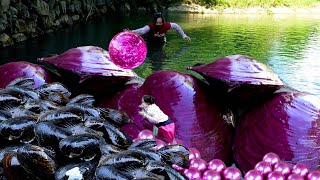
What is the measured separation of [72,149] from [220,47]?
554cm

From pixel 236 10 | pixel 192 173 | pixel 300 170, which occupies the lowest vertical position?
pixel 236 10

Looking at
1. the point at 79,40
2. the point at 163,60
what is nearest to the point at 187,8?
the point at 79,40

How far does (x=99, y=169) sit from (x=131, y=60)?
727mm

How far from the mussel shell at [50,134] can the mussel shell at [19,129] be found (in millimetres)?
29

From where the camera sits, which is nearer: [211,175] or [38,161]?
[38,161]

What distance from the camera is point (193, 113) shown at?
122 centimetres

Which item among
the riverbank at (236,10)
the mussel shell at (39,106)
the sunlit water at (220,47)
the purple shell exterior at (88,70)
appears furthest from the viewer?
the riverbank at (236,10)

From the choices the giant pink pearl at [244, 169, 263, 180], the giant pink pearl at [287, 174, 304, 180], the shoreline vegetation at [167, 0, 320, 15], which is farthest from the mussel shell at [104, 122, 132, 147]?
the shoreline vegetation at [167, 0, 320, 15]

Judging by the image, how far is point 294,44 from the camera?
21.6ft

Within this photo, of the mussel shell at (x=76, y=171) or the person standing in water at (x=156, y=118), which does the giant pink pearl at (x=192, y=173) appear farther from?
the person standing in water at (x=156, y=118)

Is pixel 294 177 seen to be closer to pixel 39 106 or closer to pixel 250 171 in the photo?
pixel 250 171

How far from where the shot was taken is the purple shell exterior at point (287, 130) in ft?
3.75

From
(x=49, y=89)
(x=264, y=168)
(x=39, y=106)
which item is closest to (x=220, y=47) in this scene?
(x=264, y=168)

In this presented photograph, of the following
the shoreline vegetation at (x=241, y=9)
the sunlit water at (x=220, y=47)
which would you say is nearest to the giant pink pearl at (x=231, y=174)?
the sunlit water at (x=220, y=47)
